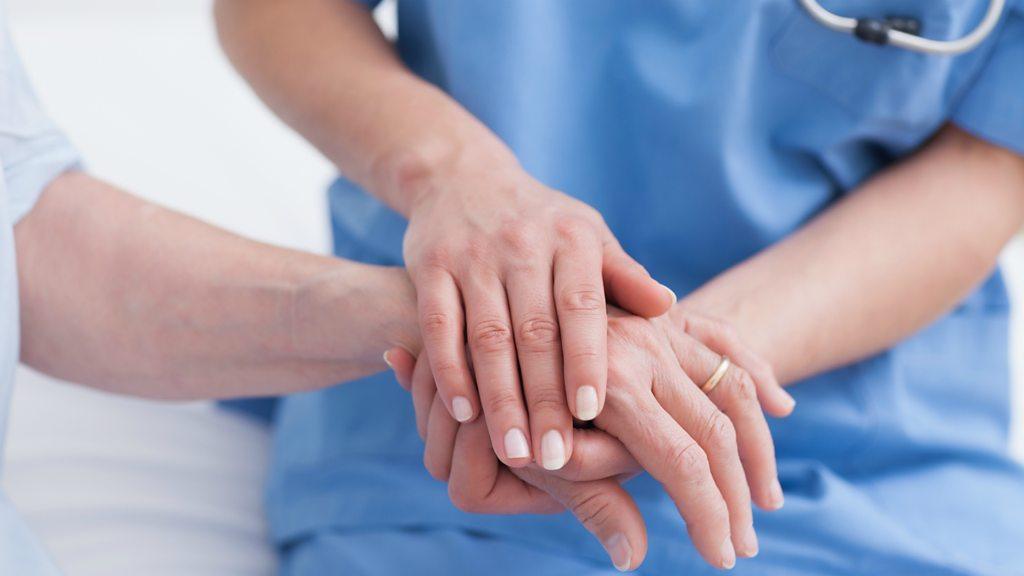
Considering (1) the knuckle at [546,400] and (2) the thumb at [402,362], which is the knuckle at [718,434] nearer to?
(1) the knuckle at [546,400]

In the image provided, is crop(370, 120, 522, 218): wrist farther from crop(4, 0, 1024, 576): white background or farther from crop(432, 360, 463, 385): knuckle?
crop(4, 0, 1024, 576): white background

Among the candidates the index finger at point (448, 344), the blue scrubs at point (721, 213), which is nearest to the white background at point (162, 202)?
the blue scrubs at point (721, 213)

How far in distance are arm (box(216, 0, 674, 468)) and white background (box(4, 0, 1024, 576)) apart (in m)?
0.35

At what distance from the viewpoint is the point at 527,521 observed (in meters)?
0.82

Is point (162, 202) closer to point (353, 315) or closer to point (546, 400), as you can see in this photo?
point (353, 315)

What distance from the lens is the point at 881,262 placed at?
868mm

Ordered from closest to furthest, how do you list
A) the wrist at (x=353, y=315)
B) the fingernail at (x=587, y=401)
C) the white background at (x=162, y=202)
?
the fingernail at (x=587, y=401) < the wrist at (x=353, y=315) < the white background at (x=162, y=202)

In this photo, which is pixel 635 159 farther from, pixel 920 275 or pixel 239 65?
pixel 239 65

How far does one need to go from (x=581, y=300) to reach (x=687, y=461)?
0.39 ft

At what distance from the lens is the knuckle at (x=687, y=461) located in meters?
0.65

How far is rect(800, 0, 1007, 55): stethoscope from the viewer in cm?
81

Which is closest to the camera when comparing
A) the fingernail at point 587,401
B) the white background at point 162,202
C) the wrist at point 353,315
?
the fingernail at point 587,401

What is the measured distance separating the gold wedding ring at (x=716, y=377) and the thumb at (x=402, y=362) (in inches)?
7.9

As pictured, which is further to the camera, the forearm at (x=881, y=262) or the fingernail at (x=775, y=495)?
the forearm at (x=881, y=262)
